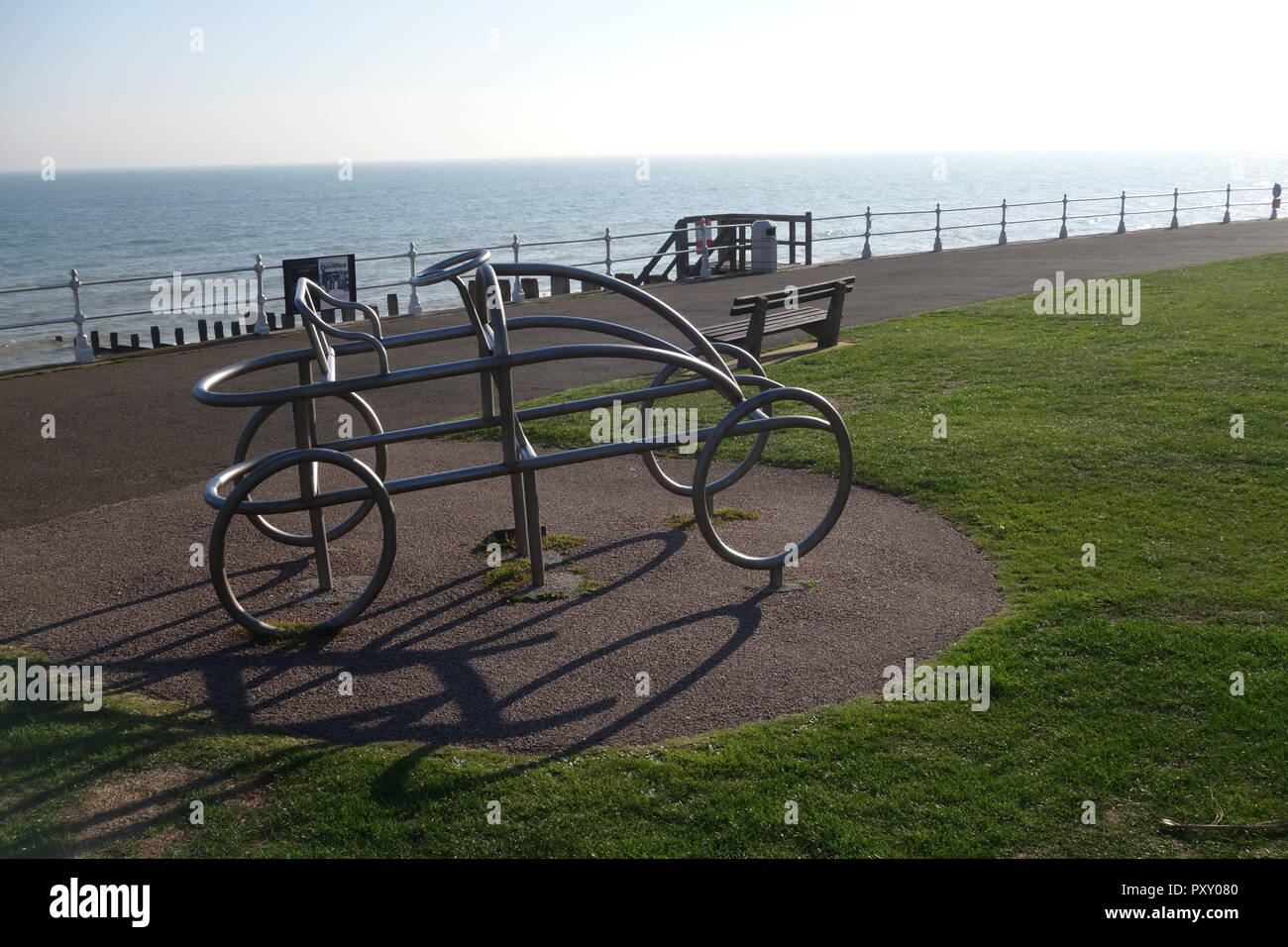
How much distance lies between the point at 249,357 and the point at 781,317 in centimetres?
682

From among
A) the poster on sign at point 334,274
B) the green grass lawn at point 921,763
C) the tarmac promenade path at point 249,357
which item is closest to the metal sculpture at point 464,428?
the green grass lawn at point 921,763

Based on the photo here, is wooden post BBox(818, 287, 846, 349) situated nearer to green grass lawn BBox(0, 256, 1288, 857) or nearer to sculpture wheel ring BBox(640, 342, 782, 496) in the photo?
sculpture wheel ring BBox(640, 342, 782, 496)

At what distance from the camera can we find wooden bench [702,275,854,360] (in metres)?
12.1

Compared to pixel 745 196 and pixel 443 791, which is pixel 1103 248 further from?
pixel 745 196

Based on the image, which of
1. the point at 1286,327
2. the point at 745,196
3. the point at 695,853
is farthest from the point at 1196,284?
the point at 745,196

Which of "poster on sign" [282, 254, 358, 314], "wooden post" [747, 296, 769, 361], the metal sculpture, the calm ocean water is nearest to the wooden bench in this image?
"wooden post" [747, 296, 769, 361]

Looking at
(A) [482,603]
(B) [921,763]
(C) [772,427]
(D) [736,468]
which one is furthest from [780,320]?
(B) [921,763]

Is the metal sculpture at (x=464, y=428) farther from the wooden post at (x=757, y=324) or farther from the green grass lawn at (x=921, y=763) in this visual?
the wooden post at (x=757, y=324)

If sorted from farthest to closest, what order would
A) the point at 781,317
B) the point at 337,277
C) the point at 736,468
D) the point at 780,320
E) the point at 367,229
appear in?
the point at 367,229 → the point at 337,277 → the point at 781,317 → the point at 780,320 → the point at 736,468

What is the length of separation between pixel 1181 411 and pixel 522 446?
5.66 meters

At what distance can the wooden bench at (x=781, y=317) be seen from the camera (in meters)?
12.1

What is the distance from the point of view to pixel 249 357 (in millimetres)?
14945

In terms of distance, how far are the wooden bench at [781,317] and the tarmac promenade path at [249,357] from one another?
1.00 metres

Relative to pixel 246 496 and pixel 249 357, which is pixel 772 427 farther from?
pixel 249 357
